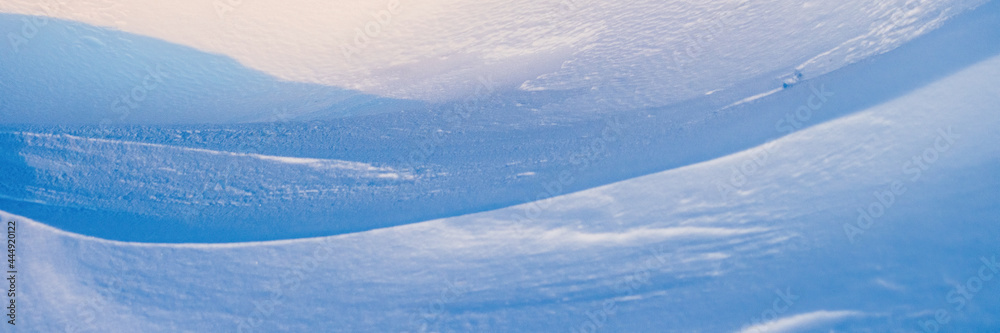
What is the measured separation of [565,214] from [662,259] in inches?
19.2

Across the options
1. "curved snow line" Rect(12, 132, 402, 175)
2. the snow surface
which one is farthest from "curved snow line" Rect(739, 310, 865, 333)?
"curved snow line" Rect(12, 132, 402, 175)

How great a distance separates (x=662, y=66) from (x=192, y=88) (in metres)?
3.30

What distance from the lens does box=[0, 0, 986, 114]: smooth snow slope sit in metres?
3.53

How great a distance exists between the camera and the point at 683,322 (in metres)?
2.18

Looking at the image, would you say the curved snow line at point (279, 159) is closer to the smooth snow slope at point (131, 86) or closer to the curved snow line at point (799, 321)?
the smooth snow slope at point (131, 86)

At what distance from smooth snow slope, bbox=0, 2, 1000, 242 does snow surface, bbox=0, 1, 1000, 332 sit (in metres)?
0.01

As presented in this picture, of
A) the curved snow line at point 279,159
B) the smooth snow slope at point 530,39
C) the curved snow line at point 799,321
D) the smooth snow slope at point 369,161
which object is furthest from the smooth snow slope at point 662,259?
the smooth snow slope at point 530,39

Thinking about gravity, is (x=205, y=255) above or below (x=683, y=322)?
above

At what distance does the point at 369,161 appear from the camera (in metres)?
3.17

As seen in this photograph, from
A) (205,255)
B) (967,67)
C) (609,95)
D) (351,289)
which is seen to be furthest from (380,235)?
(967,67)

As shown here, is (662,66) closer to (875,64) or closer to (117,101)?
(875,64)

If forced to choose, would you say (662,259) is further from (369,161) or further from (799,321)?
(369,161)

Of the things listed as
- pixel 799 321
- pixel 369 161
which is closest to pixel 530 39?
pixel 369 161

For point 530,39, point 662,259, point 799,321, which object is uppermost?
point 530,39
